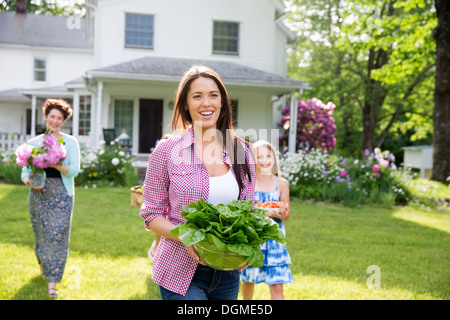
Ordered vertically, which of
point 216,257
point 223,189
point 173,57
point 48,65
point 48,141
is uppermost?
point 48,65

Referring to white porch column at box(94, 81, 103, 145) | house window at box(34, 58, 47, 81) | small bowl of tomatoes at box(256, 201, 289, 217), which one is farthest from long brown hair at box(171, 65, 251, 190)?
house window at box(34, 58, 47, 81)

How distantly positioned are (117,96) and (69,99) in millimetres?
7321

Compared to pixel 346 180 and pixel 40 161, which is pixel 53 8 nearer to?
pixel 346 180

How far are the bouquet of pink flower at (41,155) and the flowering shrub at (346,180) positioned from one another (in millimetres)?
7864

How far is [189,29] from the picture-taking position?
17719mm

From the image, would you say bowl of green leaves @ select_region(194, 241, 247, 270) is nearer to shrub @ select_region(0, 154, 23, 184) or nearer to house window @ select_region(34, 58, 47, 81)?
shrub @ select_region(0, 154, 23, 184)

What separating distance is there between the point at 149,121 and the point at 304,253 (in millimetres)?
12410

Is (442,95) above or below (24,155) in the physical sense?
above

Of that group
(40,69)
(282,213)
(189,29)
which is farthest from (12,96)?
(282,213)

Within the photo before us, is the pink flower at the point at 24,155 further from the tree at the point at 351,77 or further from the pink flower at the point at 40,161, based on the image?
the tree at the point at 351,77

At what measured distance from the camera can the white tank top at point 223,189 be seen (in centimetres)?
244

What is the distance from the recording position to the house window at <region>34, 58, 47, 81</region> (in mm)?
25188

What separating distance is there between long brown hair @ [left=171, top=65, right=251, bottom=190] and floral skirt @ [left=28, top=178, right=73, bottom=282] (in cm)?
282
